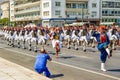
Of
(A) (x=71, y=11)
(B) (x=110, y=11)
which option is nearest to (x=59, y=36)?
(A) (x=71, y=11)

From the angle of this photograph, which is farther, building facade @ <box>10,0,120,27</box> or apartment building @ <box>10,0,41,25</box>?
apartment building @ <box>10,0,41,25</box>

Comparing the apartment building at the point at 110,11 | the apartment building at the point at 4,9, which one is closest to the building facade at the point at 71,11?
the apartment building at the point at 110,11

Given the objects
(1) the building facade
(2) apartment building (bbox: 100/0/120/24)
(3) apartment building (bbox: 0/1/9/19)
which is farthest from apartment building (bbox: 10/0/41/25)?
(2) apartment building (bbox: 100/0/120/24)

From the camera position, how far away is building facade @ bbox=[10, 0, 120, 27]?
92125 millimetres

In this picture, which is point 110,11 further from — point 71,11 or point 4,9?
point 4,9

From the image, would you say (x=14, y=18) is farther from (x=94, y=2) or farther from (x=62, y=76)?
(x=62, y=76)

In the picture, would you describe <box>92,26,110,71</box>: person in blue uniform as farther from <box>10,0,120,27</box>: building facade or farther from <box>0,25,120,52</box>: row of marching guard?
<box>10,0,120,27</box>: building facade

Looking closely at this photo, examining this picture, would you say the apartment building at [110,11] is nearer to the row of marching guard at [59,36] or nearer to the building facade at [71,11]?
the building facade at [71,11]

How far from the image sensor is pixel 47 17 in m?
93.0

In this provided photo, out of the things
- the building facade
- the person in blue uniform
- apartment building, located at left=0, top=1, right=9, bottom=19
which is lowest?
the person in blue uniform

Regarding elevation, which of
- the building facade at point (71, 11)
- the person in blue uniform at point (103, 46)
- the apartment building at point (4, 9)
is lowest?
the person in blue uniform at point (103, 46)

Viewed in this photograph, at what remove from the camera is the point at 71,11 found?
9544cm

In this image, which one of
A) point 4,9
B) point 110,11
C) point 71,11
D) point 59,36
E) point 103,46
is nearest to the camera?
point 103,46

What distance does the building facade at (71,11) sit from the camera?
3627 inches
